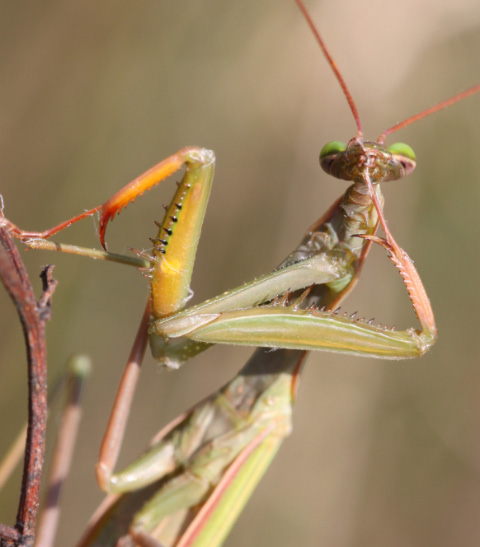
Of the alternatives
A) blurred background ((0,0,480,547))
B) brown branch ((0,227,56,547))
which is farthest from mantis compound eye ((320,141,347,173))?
blurred background ((0,0,480,547))

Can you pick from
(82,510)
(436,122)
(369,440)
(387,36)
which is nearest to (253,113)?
(387,36)

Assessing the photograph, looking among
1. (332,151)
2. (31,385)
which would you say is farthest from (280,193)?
(31,385)

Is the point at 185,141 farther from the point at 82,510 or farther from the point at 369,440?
the point at 82,510

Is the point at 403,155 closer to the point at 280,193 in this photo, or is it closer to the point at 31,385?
the point at 31,385

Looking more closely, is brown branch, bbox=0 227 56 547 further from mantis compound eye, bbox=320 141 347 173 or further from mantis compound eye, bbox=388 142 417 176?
mantis compound eye, bbox=388 142 417 176

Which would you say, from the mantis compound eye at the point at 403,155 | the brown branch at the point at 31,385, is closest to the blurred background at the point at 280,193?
the mantis compound eye at the point at 403,155
